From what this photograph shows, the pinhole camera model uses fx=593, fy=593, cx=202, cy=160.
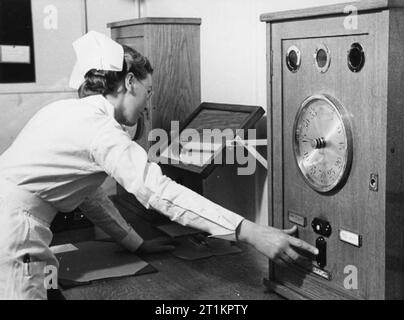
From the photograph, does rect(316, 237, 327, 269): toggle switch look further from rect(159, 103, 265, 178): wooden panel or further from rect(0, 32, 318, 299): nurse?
rect(159, 103, 265, 178): wooden panel

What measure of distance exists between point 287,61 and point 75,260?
3.30 ft

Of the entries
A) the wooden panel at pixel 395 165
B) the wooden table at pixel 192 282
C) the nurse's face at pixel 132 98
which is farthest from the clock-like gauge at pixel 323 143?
the nurse's face at pixel 132 98

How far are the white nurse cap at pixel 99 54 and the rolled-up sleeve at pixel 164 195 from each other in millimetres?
373

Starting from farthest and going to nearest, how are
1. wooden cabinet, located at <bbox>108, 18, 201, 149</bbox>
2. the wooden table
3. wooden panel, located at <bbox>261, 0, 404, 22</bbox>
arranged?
wooden cabinet, located at <bbox>108, 18, 201, 149</bbox> → the wooden table → wooden panel, located at <bbox>261, 0, 404, 22</bbox>

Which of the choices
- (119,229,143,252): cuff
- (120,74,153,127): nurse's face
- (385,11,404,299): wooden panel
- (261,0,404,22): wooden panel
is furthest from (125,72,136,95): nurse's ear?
(385,11,404,299): wooden panel

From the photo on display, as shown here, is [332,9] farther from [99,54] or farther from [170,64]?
[170,64]

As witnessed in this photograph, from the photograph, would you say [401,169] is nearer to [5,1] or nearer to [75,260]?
[75,260]

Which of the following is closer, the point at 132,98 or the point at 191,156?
the point at 132,98

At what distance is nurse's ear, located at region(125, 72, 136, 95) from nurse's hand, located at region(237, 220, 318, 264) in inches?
24.0

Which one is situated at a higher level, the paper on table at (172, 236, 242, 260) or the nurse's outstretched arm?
the nurse's outstretched arm

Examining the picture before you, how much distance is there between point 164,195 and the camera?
4.86ft

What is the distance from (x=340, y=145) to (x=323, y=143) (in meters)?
0.07

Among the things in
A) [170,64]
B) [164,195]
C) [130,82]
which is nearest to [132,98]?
[130,82]

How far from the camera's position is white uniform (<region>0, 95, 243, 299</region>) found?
1489 millimetres
